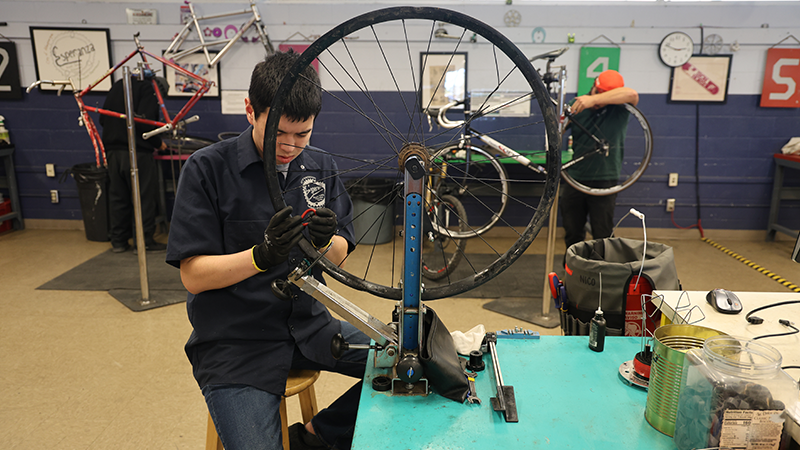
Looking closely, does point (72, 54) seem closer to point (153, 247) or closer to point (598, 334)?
point (153, 247)

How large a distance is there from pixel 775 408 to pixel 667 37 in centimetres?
448

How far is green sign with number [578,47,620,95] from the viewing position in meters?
4.55

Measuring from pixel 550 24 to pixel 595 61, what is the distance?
511 millimetres

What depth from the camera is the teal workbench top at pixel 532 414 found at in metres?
0.97

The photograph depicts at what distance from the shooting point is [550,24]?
4547mm

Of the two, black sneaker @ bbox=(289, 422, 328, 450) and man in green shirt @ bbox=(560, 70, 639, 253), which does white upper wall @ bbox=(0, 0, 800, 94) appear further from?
black sneaker @ bbox=(289, 422, 328, 450)

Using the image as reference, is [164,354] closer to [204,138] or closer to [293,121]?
[293,121]

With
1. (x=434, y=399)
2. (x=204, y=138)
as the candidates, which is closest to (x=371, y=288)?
(x=434, y=399)

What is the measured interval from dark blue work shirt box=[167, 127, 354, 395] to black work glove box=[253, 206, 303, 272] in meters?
0.24

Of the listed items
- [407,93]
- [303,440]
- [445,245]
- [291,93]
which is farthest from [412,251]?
[407,93]

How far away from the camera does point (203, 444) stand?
1.97 m

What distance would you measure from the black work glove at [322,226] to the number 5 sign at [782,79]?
490cm

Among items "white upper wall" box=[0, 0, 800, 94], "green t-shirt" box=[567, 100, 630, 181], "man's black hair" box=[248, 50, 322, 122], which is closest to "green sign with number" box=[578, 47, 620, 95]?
"white upper wall" box=[0, 0, 800, 94]

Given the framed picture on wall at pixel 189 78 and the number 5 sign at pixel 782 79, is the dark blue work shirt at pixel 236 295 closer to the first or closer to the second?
the framed picture on wall at pixel 189 78
